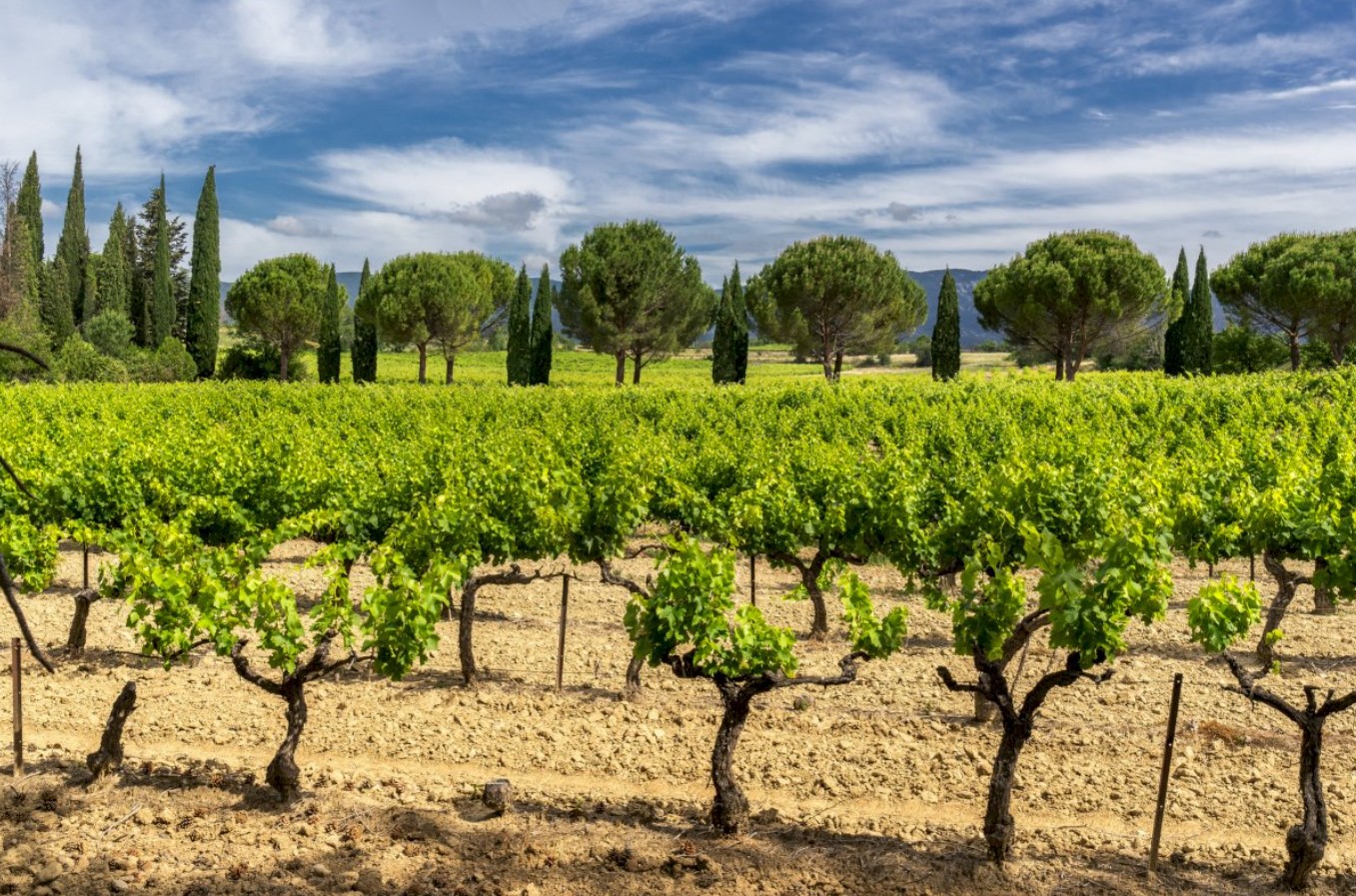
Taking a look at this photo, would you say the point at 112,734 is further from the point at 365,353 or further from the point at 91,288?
the point at 91,288

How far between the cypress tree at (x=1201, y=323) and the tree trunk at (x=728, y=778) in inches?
1743

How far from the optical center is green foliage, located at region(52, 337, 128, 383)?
40219mm

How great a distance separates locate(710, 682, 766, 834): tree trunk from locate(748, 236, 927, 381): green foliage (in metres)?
46.3

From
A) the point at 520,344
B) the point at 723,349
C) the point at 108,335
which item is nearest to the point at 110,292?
the point at 108,335

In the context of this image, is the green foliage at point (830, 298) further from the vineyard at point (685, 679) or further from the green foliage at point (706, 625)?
the green foliage at point (706, 625)

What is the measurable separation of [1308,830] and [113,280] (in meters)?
61.3

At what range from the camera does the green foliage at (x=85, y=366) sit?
40219 mm

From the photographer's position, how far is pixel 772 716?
28.3 feet

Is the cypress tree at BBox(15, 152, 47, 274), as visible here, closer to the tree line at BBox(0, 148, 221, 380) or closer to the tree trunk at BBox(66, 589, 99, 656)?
the tree line at BBox(0, 148, 221, 380)

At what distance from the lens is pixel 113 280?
181 ft

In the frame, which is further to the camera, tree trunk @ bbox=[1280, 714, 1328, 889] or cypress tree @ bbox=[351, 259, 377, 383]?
cypress tree @ bbox=[351, 259, 377, 383]

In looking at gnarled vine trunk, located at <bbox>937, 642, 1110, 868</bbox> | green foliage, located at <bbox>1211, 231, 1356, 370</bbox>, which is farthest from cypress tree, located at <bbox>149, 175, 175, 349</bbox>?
green foliage, located at <bbox>1211, 231, 1356, 370</bbox>

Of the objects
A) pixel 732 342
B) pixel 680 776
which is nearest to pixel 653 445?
pixel 680 776

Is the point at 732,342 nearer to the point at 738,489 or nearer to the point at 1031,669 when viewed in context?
the point at 738,489
